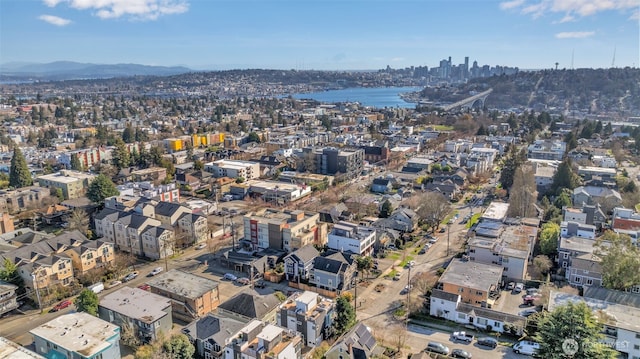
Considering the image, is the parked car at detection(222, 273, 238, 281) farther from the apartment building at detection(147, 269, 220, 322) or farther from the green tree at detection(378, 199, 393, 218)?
the green tree at detection(378, 199, 393, 218)

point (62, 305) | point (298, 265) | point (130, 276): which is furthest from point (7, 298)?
point (298, 265)

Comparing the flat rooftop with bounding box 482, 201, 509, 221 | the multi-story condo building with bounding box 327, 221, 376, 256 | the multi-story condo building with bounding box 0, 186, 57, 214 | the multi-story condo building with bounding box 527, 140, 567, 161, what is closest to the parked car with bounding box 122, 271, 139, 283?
the multi-story condo building with bounding box 327, 221, 376, 256

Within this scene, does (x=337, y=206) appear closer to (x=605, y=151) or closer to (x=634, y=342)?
(x=634, y=342)

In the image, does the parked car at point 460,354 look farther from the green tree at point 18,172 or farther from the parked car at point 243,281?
the green tree at point 18,172

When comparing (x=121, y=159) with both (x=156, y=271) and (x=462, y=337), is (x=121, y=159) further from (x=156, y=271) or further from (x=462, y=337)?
(x=462, y=337)

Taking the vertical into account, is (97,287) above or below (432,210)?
below

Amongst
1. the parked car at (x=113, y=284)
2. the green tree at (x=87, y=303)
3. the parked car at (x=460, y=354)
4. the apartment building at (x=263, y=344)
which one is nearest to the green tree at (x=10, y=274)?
the parked car at (x=113, y=284)
